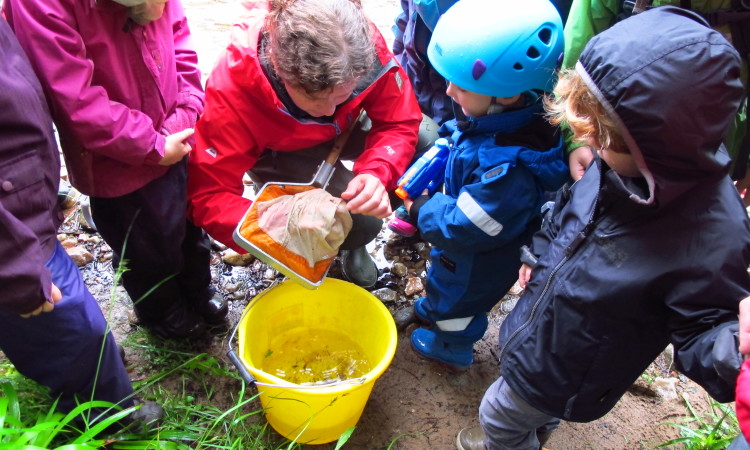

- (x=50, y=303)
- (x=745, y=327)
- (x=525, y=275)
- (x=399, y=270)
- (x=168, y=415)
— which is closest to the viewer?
(x=745, y=327)

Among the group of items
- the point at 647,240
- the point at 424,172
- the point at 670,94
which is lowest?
the point at 424,172

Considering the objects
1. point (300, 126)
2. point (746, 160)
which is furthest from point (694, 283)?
point (300, 126)

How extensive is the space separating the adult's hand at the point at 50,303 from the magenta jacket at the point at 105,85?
402 mm

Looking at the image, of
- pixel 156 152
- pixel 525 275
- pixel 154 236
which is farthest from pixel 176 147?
pixel 525 275

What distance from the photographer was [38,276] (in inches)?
51.8

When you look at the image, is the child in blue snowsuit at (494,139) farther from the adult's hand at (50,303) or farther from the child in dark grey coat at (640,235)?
the adult's hand at (50,303)

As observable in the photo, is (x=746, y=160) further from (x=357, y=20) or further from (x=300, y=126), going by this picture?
(x=300, y=126)

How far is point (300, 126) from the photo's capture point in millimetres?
1968

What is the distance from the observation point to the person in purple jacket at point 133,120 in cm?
144

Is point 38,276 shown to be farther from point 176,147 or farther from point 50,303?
point 176,147

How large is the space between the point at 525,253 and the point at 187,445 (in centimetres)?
131

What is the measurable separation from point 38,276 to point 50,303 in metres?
0.11

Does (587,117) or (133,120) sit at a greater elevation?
(587,117)

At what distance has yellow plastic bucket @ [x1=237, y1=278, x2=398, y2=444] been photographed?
170 cm
